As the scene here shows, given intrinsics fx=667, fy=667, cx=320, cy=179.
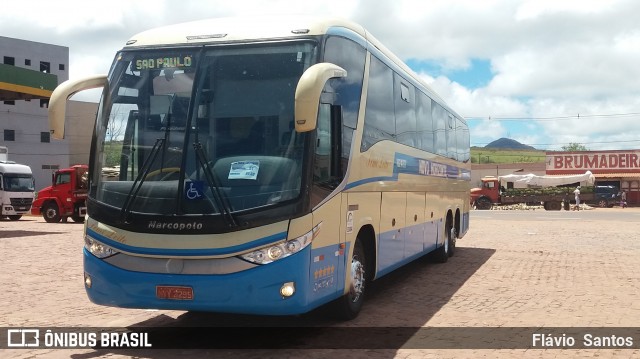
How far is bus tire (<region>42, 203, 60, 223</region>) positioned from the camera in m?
31.4

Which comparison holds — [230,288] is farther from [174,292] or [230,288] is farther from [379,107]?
[379,107]

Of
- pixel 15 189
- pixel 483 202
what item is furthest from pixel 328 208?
pixel 483 202

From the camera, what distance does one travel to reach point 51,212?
1243 inches

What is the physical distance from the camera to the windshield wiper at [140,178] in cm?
652

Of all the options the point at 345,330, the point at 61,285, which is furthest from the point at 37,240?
the point at 345,330

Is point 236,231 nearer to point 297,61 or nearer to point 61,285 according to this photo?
point 297,61

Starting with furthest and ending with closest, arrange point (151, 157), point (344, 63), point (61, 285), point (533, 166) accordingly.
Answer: point (533, 166)
point (61, 285)
point (344, 63)
point (151, 157)

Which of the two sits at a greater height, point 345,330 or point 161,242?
point 161,242

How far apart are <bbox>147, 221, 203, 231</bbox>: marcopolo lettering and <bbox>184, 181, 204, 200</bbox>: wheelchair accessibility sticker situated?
0.26 m

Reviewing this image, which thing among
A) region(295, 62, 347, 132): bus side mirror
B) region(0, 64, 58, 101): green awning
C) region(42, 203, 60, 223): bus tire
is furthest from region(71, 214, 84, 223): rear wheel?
region(295, 62, 347, 132): bus side mirror

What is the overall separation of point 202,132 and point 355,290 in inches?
114

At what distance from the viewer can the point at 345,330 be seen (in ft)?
25.1

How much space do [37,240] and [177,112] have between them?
51.9ft

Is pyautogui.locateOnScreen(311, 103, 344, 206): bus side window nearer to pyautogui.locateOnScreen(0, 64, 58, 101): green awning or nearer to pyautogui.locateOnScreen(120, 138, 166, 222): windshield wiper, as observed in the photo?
pyautogui.locateOnScreen(120, 138, 166, 222): windshield wiper
